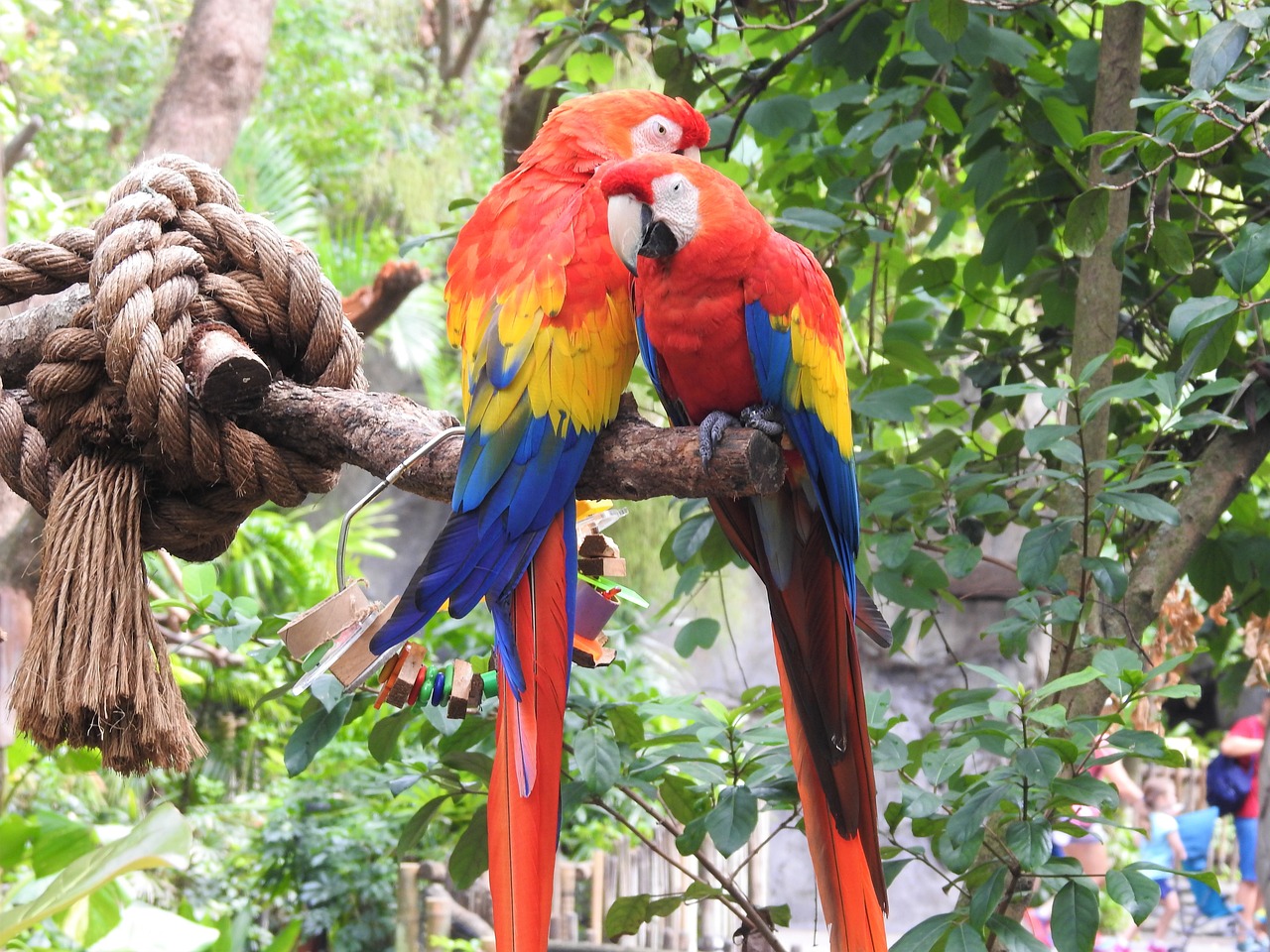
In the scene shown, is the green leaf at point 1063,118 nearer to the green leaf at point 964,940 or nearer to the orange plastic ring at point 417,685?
the green leaf at point 964,940

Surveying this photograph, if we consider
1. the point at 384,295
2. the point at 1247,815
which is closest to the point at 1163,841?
the point at 1247,815

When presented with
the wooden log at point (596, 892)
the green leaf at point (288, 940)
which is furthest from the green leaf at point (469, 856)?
the wooden log at point (596, 892)

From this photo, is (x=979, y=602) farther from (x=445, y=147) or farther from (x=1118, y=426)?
(x=445, y=147)

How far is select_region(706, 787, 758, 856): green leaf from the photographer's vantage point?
36.2 inches

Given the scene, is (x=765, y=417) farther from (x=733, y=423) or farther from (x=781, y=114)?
(x=781, y=114)

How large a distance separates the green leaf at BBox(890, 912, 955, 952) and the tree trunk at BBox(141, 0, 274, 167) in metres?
1.54

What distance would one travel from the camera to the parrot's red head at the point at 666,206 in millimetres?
621

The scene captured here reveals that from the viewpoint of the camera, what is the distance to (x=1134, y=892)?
86 centimetres

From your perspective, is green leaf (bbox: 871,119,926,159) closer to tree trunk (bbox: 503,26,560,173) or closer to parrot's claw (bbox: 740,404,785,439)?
parrot's claw (bbox: 740,404,785,439)

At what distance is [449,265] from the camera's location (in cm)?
80

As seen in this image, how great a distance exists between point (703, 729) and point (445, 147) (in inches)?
218

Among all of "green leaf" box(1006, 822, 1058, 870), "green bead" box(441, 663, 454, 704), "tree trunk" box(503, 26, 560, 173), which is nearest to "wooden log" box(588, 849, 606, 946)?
"tree trunk" box(503, 26, 560, 173)

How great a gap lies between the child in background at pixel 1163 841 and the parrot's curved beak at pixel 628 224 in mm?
4213

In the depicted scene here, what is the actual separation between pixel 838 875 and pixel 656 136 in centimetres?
52
